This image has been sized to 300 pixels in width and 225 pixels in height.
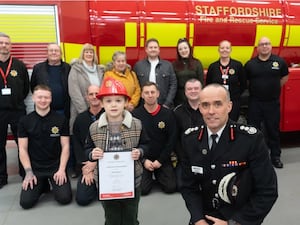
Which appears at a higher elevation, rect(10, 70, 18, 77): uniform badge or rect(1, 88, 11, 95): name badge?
rect(10, 70, 18, 77): uniform badge

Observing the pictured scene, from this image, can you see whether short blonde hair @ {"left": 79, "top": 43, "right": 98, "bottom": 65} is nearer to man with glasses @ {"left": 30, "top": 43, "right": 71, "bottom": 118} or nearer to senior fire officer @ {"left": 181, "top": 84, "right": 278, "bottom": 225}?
man with glasses @ {"left": 30, "top": 43, "right": 71, "bottom": 118}

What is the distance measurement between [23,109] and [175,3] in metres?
2.06

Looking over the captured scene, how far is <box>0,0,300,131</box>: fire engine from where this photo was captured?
11.8 feet

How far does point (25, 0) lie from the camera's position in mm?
3518

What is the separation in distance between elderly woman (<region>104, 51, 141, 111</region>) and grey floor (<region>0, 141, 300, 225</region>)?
1009mm

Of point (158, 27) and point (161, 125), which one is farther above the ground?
point (158, 27)

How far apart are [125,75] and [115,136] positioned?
157cm

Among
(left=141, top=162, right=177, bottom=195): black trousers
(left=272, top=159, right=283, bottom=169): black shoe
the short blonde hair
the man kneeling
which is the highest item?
the short blonde hair

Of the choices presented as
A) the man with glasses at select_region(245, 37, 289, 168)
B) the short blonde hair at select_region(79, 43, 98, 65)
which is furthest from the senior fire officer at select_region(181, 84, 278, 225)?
the man with glasses at select_region(245, 37, 289, 168)

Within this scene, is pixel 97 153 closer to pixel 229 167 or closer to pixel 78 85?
pixel 229 167

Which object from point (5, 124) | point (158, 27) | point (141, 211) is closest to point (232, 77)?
point (158, 27)

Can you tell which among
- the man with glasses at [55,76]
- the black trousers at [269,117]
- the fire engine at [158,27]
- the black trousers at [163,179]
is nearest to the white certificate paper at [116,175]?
the black trousers at [163,179]

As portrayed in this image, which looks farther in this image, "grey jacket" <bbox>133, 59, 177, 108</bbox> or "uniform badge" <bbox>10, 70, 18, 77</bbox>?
"grey jacket" <bbox>133, 59, 177, 108</bbox>

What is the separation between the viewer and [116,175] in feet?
6.72
